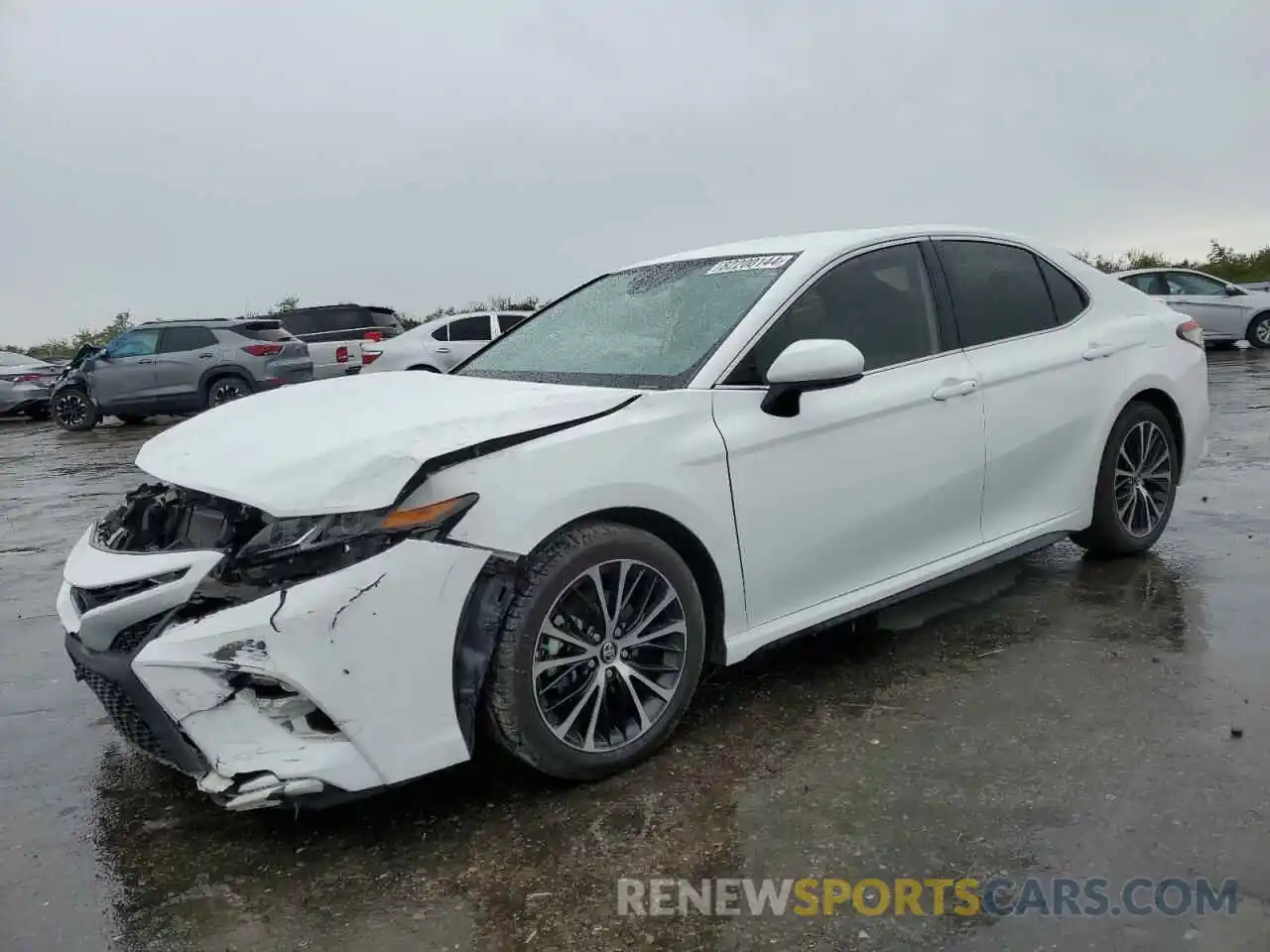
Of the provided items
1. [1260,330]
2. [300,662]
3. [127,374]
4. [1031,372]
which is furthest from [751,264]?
[1260,330]

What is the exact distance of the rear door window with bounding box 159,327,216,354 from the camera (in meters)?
16.5

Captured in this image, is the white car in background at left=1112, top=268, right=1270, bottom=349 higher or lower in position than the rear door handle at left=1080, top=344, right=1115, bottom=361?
lower

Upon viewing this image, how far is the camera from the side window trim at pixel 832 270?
3.44 metres

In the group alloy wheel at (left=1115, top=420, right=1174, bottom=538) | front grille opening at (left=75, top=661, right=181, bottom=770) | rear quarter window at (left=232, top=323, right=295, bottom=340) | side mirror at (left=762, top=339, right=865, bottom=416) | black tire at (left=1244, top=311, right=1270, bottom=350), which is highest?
rear quarter window at (left=232, top=323, right=295, bottom=340)

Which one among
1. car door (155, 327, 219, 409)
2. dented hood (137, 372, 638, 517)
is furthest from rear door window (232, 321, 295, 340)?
dented hood (137, 372, 638, 517)

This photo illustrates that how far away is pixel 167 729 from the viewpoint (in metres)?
2.71

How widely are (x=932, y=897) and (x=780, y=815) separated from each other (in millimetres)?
505

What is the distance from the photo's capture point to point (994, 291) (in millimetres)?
4363

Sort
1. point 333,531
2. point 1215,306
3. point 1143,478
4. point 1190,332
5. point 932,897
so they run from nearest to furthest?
1. point 932,897
2. point 333,531
3. point 1143,478
4. point 1190,332
5. point 1215,306

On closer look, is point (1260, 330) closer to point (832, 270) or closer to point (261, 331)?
point (261, 331)

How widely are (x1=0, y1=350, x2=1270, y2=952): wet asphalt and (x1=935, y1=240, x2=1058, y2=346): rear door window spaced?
1.19m

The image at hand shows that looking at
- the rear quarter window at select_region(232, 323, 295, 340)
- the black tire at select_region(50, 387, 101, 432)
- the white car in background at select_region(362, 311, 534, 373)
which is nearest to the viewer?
the white car in background at select_region(362, 311, 534, 373)

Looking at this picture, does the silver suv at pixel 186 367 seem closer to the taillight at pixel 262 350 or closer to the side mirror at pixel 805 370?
the taillight at pixel 262 350

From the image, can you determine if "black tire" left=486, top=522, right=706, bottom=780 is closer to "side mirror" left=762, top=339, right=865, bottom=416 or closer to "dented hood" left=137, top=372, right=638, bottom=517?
"dented hood" left=137, top=372, right=638, bottom=517
